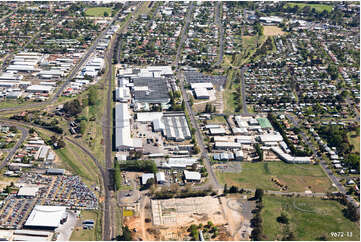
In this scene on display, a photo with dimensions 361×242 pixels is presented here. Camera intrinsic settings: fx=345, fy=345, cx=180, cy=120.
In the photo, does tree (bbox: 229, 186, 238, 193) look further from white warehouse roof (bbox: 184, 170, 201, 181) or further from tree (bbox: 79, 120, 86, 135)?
tree (bbox: 79, 120, 86, 135)

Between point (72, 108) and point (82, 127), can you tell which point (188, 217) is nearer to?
point (82, 127)

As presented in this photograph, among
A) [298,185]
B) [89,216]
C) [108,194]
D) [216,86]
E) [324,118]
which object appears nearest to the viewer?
[89,216]

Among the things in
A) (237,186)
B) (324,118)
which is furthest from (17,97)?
(324,118)

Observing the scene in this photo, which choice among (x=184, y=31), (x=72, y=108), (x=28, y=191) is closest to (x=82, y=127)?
(x=72, y=108)

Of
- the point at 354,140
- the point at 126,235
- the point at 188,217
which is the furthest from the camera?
the point at 354,140

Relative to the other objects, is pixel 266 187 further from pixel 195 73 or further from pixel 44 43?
pixel 44 43

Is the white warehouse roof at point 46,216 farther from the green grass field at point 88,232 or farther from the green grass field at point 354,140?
the green grass field at point 354,140

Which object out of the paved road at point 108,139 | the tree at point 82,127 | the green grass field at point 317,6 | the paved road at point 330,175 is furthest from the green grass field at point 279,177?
the green grass field at point 317,6

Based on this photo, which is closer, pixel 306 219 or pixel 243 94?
pixel 306 219
